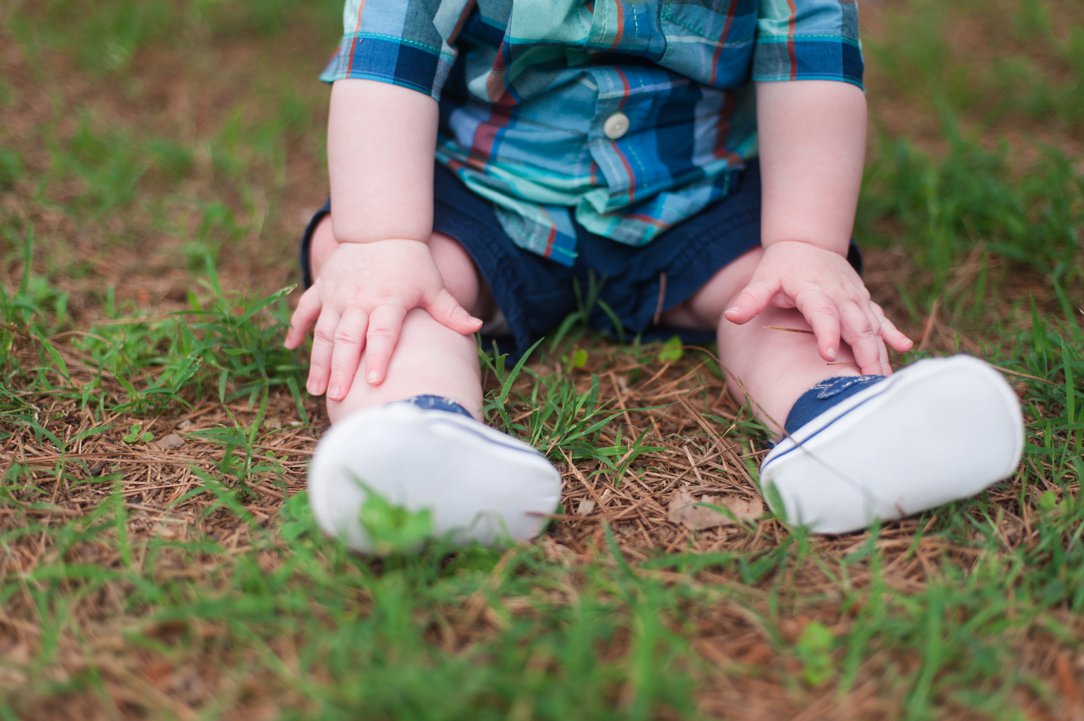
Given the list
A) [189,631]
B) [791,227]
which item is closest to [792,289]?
[791,227]

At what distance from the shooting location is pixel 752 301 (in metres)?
1.37

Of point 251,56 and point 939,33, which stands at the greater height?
point 939,33

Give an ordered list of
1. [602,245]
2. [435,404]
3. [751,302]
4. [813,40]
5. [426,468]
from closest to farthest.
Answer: [426,468]
[435,404]
[751,302]
[813,40]
[602,245]

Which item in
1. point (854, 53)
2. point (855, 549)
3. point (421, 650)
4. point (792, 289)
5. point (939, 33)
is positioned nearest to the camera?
point (421, 650)

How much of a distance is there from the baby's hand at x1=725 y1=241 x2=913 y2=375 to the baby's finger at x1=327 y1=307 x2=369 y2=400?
56 centimetres

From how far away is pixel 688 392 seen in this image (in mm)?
1540

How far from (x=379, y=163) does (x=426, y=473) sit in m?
0.61

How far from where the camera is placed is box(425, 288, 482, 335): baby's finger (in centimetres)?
137

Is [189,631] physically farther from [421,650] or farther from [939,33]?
[939,33]

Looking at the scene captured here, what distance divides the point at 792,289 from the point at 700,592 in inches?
21.8

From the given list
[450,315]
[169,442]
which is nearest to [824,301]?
[450,315]

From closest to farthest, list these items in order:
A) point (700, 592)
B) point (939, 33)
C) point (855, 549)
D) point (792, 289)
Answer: point (700, 592) < point (855, 549) < point (792, 289) < point (939, 33)

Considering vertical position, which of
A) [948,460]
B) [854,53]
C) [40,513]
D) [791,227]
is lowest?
[40,513]

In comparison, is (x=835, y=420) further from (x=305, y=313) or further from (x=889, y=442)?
(x=305, y=313)
